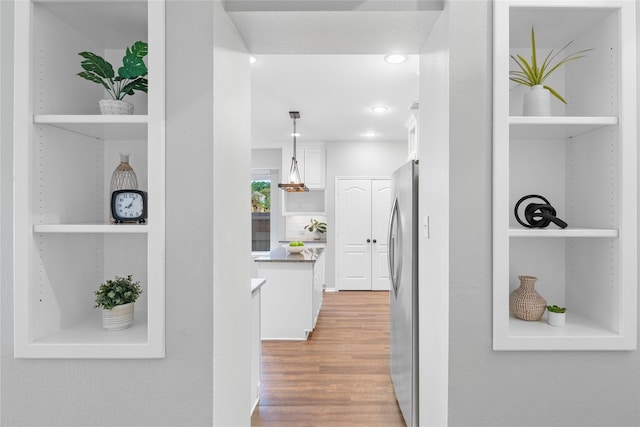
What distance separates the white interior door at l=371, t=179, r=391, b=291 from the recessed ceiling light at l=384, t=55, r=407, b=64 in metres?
3.72

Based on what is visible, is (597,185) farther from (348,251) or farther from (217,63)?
(348,251)

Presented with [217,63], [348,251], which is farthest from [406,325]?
[348,251]

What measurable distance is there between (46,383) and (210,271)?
0.75 m

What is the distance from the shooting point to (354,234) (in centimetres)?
671

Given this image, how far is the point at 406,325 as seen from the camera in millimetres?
2252

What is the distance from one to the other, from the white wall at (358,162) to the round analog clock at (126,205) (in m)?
5.32

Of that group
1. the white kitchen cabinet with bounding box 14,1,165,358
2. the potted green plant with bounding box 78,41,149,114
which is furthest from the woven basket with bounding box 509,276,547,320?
the potted green plant with bounding box 78,41,149,114

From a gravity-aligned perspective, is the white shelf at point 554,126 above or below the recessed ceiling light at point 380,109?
below

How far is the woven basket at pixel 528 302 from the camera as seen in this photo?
62.6 inches

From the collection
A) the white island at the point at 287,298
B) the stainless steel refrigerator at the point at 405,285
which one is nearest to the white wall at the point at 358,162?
the white island at the point at 287,298

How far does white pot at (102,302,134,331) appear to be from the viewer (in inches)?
59.1

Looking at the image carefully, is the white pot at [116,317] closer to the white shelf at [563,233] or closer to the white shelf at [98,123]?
the white shelf at [98,123]

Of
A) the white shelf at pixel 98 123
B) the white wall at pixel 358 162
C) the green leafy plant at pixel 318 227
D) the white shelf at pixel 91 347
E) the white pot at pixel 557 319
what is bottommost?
the white shelf at pixel 91 347

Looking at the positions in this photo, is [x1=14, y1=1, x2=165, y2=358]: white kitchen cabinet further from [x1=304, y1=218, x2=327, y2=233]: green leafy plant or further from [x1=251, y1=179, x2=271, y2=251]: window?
[x1=251, y1=179, x2=271, y2=251]: window
